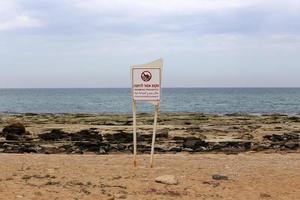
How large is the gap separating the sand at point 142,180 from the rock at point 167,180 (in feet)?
0.38

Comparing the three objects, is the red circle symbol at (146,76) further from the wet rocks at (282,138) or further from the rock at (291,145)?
the wet rocks at (282,138)

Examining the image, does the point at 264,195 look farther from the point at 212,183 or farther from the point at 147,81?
the point at 147,81

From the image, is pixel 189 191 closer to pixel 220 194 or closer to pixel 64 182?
pixel 220 194

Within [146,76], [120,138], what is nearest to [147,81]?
[146,76]

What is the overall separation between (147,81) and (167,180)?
7.13 feet

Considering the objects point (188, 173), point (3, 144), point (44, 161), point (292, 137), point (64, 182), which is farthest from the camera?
point (292, 137)

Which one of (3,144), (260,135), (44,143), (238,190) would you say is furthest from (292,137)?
(238,190)

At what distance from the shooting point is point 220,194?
916 centimetres

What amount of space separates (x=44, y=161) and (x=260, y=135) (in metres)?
13.5

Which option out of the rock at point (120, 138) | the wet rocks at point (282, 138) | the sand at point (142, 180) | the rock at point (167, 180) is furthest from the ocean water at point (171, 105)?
the rock at point (167, 180)

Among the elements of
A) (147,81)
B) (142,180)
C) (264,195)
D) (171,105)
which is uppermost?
(147,81)

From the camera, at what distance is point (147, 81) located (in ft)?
35.6

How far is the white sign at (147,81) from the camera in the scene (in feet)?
35.4

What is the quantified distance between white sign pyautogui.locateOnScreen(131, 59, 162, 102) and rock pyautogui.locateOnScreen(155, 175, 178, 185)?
5.62 ft
